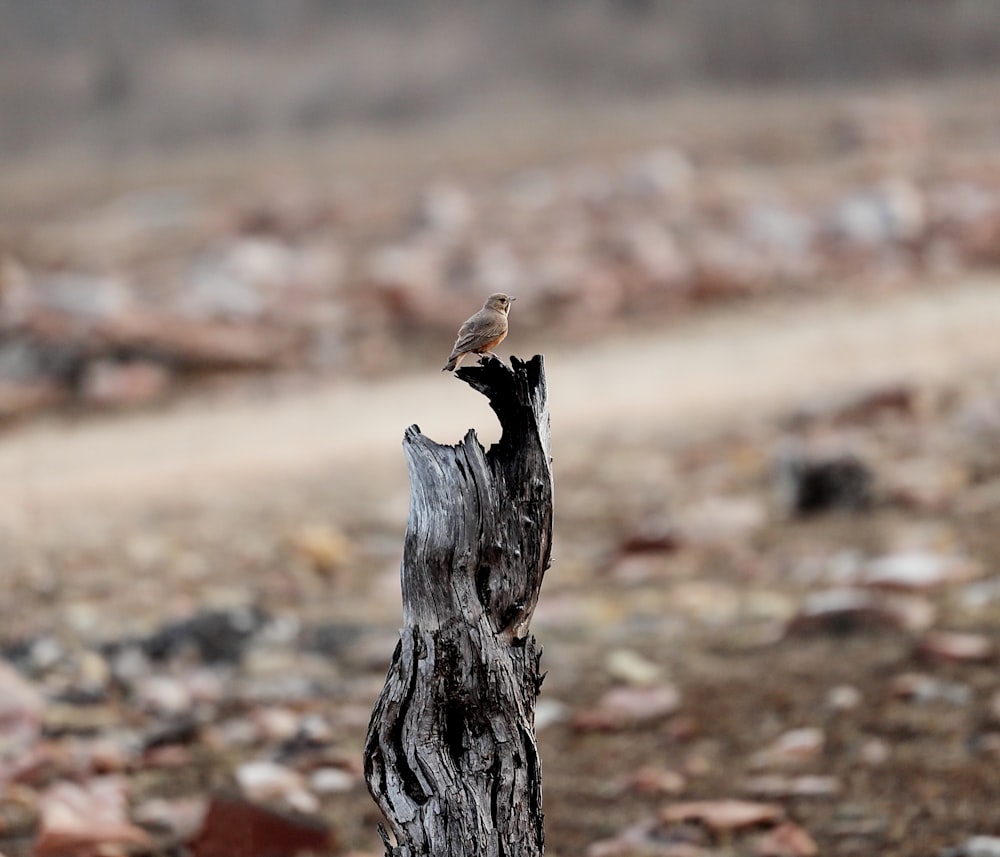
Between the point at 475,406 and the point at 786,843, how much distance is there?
5.85 metres

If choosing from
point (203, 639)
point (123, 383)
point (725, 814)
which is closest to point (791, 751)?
point (725, 814)

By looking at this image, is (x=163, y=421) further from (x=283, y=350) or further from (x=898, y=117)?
(x=898, y=117)

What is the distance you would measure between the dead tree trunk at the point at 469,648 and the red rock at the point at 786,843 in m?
1.27

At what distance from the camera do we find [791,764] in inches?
157

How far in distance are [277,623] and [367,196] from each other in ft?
39.9

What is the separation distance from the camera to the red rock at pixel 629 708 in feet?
14.3

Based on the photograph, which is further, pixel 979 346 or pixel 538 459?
pixel 979 346

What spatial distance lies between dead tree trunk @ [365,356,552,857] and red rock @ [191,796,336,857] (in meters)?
1.23

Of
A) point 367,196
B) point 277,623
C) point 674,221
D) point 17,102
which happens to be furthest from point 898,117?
point 277,623

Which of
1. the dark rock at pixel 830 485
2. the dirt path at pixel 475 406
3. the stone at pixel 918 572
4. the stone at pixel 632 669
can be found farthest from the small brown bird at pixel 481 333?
the dirt path at pixel 475 406

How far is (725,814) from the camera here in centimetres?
364

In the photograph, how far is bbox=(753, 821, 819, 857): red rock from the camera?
3.44 metres

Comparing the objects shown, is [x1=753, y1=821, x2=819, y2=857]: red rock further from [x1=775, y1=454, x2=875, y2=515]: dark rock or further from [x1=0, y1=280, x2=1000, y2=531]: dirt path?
[x1=0, y1=280, x2=1000, y2=531]: dirt path

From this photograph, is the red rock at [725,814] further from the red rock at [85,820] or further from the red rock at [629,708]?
the red rock at [85,820]
